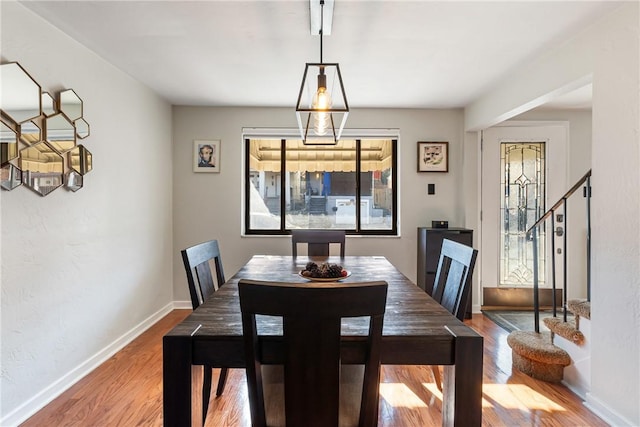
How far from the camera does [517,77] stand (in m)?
2.68

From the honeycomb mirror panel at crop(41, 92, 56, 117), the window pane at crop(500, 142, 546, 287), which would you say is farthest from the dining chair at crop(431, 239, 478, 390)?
the honeycomb mirror panel at crop(41, 92, 56, 117)

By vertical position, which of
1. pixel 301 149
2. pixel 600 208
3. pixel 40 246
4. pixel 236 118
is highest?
pixel 236 118

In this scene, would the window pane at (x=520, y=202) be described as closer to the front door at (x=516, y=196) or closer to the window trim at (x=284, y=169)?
the front door at (x=516, y=196)

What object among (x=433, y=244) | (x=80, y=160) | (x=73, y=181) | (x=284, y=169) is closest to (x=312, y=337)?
(x=73, y=181)

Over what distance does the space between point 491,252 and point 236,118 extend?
3.24 metres

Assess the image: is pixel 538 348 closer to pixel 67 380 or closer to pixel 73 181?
pixel 67 380

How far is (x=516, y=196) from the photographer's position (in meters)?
3.72

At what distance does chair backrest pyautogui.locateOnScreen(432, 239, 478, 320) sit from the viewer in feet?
5.46

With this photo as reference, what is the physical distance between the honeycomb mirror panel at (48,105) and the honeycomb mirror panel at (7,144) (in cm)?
28

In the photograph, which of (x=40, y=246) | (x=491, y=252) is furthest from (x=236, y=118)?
(x=491, y=252)

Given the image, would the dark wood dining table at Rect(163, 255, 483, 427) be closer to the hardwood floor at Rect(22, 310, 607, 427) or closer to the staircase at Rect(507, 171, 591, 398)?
the hardwood floor at Rect(22, 310, 607, 427)

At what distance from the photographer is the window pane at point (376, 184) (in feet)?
12.8

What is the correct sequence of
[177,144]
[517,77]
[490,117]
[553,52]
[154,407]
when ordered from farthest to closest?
[177,144], [490,117], [517,77], [553,52], [154,407]

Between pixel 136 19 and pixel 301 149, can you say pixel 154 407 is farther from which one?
pixel 301 149
